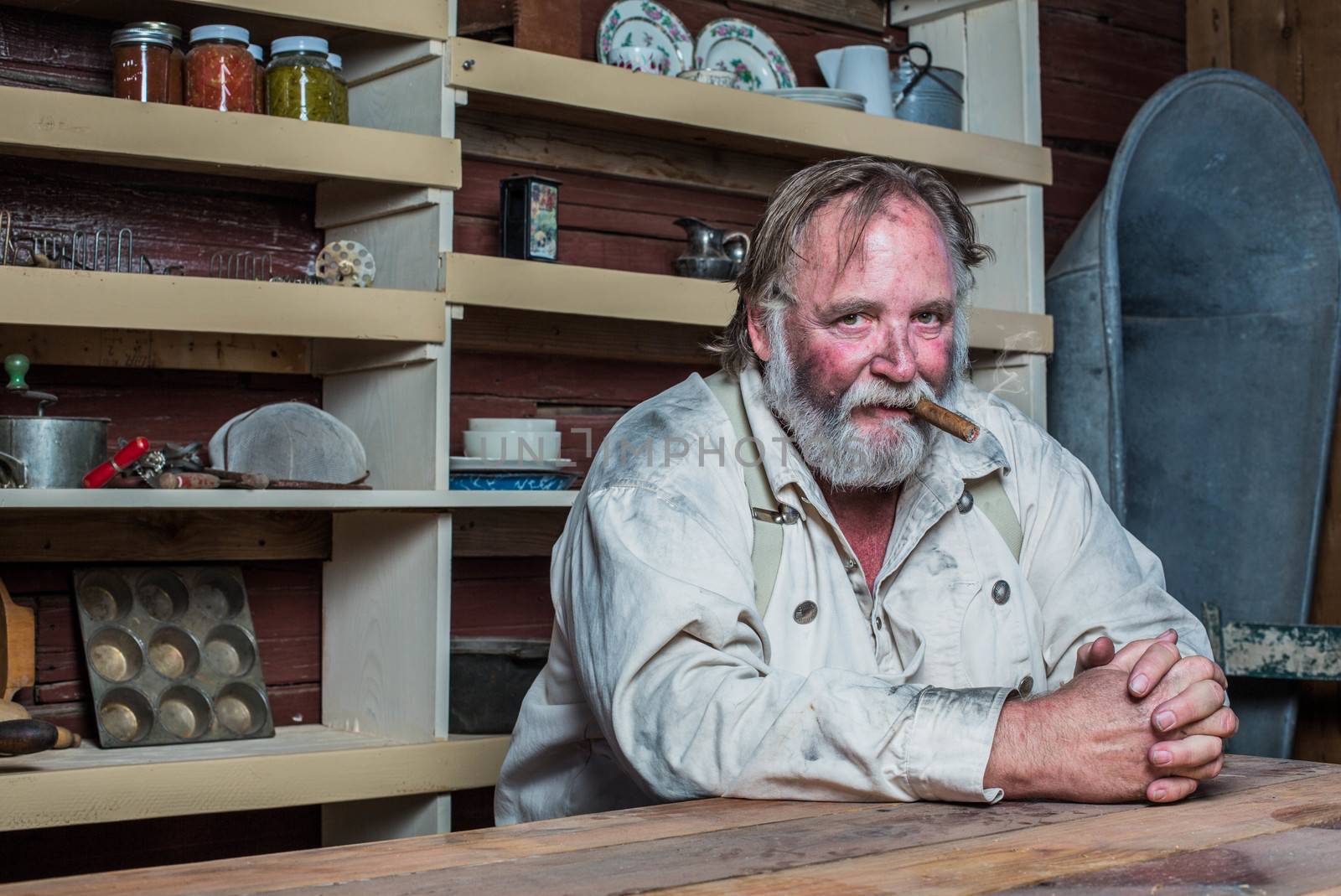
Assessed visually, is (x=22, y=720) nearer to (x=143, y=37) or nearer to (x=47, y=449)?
(x=47, y=449)

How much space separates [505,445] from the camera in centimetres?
262

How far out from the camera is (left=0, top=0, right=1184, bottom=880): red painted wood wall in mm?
2500

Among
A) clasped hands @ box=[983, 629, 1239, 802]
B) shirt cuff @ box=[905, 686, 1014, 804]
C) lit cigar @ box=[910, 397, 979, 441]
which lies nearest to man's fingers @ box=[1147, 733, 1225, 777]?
clasped hands @ box=[983, 629, 1239, 802]

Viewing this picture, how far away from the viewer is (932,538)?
1.86 metres

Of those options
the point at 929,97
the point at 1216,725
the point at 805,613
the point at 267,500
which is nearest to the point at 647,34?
the point at 929,97

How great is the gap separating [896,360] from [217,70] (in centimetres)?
130

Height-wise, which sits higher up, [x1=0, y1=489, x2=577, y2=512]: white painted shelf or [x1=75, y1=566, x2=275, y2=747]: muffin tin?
[x1=0, y1=489, x2=577, y2=512]: white painted shelf

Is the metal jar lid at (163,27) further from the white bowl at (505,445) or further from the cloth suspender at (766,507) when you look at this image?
the cloth suspender at (766,507)

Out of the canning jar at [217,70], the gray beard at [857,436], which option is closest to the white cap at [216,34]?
the canning jar at [217,70]

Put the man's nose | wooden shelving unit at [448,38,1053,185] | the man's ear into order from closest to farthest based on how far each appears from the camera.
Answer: the man's nose → the man's ear → wooden shelving unit at [448,38,1053,185]

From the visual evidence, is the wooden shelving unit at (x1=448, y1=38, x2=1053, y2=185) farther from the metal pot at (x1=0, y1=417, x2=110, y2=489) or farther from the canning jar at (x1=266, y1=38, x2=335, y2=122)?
the metal pot at (x1=0, y1=417, x2=110, y2=489)

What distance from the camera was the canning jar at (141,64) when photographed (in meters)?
2.35

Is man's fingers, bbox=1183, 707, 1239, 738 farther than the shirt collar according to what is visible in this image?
No

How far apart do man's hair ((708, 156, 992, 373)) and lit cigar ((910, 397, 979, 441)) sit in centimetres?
19
